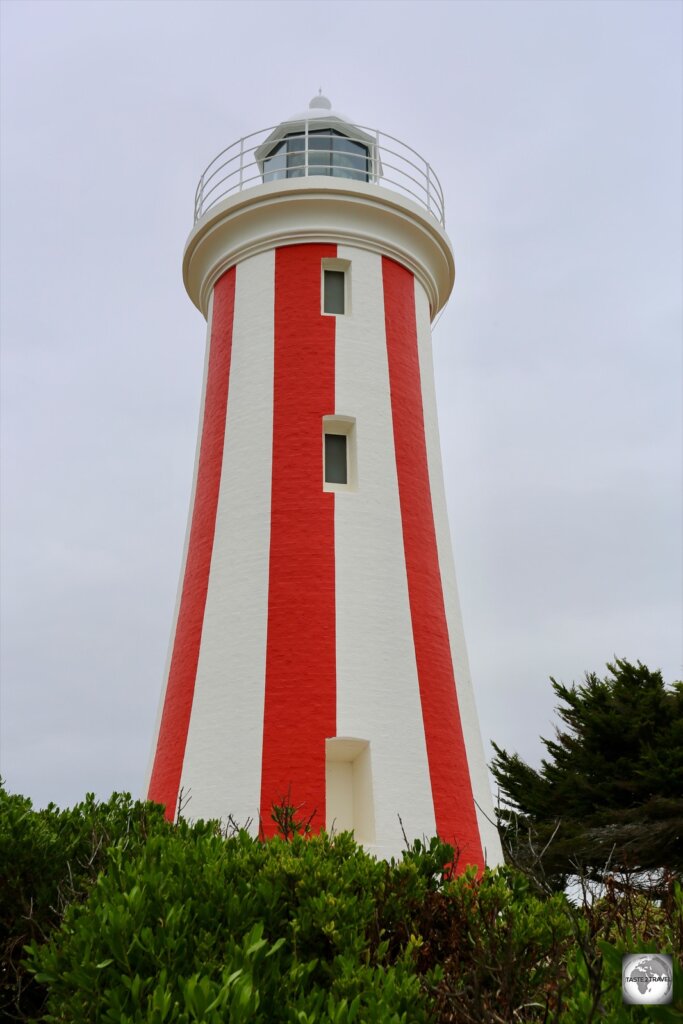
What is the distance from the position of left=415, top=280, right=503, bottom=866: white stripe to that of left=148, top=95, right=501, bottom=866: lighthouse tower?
0.04 metres

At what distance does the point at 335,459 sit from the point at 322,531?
1.27 metres

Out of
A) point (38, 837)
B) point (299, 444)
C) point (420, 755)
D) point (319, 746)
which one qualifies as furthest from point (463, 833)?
point (38, 837)

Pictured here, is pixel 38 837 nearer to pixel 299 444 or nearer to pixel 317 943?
pixel 317 943

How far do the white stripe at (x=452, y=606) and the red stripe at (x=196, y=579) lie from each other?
278cm

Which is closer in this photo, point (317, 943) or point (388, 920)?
point (317, 943)


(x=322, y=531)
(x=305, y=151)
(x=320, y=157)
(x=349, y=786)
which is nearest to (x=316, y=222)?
(x=305, y=151)

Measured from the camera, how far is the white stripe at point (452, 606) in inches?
516

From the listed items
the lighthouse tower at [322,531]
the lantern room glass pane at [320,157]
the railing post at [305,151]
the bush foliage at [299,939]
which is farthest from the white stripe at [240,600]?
the bush foliage at [299,939]

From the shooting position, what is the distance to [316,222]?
1497 centimetres

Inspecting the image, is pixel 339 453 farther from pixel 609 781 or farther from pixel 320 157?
pixel 609 781

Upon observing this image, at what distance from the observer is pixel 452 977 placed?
18.6 ft

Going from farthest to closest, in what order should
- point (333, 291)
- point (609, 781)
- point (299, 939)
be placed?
point (609, 781) → point (333, 291) → point (299, 939)

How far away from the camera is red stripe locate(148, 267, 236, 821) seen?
1303cm

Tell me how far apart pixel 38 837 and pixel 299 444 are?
6892 millimetres
